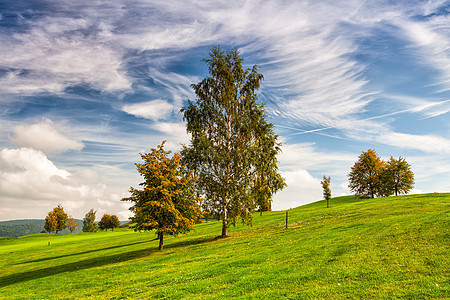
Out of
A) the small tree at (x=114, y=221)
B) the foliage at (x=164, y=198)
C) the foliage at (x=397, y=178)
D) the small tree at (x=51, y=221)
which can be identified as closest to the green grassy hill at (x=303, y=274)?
the foliage at (x=164, y=198)

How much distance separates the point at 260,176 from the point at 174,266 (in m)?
18.1

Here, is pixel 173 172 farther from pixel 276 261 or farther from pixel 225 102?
pixel 276 261

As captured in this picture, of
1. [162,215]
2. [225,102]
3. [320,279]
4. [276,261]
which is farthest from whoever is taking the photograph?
[225,102]

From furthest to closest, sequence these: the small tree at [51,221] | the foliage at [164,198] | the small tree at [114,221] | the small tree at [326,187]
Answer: the small tree at [114,221] < the small tree at [51,221] < the small tree at [326,187] < the foliage at [164,198]

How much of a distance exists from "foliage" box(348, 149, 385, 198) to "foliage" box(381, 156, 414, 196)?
1679mm

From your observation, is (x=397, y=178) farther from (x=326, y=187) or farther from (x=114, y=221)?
(x=114, y=221)

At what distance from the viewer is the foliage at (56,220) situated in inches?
4126

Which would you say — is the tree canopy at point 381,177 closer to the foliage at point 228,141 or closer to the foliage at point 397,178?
the foliage at point 397,178

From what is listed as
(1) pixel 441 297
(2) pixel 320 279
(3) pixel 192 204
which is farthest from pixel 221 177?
(1) pixel 441 297

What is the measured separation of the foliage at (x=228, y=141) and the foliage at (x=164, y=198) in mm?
2031

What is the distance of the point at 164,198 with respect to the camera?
2947cm

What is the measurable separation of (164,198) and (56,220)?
327 feet

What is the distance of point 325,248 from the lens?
17.9m

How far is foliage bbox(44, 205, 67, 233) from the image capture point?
105m
